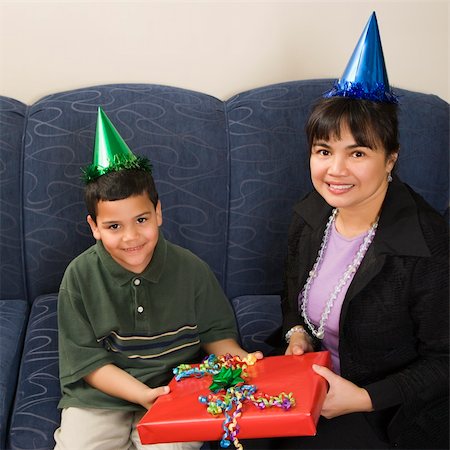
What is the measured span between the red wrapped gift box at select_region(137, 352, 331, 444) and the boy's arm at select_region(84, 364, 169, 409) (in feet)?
0.27

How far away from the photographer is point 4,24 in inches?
87.1

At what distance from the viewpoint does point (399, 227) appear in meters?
1.62

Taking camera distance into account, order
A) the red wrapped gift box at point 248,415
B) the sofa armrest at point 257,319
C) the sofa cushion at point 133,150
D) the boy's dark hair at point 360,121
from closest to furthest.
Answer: the red wrapped gift box at point 248,415 → the boy's dark hair at point 360,121 → the sofa armrest at point 257,319 → the sofa cushion at point 133,150

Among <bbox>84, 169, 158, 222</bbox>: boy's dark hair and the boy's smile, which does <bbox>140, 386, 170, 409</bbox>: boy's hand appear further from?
<bbox>84, 169, 158, 222</bbox>: boy's dark hair

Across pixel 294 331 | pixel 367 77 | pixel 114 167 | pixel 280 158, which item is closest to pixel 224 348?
pixel 294 331

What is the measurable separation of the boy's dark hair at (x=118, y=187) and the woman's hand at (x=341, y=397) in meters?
0.57

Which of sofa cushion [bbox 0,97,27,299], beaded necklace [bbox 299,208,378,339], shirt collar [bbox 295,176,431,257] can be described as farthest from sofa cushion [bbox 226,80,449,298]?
sofa cushion [bbox 0,97,27,299]

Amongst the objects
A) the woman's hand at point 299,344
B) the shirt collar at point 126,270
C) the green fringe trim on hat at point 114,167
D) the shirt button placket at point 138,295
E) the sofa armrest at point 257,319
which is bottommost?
the sofa armrest at point 257,319

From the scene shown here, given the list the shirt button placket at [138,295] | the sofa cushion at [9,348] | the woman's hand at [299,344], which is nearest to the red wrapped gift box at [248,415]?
the woman's hand at [299,344]

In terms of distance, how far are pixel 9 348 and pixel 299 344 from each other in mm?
807

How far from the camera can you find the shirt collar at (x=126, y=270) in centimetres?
173

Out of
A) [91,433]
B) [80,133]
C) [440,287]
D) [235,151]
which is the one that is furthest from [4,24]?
[440,287]

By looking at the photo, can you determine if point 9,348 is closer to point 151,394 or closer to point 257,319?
point 151,394

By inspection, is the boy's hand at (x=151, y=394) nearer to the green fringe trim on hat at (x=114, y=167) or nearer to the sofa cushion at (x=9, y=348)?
the sofa cushion at (x=9, y=348)
